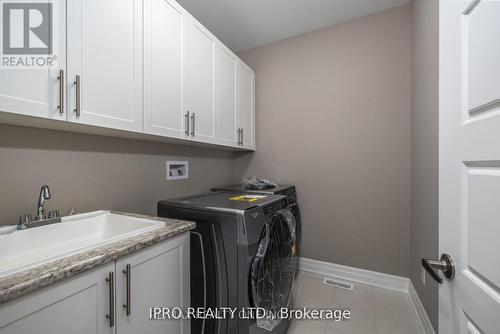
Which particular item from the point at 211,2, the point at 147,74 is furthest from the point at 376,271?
the point at 211,2

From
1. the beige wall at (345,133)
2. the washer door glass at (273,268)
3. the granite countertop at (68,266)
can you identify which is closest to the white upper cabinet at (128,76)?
the granite countertop at (68,266)

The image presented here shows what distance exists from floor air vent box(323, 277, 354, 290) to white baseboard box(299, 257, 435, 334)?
0.05 meters

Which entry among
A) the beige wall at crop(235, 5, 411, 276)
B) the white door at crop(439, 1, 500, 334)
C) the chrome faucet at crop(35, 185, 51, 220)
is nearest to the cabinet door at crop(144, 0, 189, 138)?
the chrome faucet at crop(35, 185, 51, 220)

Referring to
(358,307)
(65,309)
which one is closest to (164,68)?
(65,309)

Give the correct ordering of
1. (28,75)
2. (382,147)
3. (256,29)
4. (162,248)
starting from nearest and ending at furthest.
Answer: (28,75) < (162,248) < (382,147) < (256,29)

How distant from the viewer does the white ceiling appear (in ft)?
6.06

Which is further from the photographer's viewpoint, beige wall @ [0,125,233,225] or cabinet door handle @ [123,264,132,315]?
beige wall @ [0,125,233,225]

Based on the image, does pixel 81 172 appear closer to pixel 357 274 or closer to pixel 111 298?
pixel 111 298

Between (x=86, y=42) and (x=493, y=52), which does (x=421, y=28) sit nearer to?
(x=493, y=52)

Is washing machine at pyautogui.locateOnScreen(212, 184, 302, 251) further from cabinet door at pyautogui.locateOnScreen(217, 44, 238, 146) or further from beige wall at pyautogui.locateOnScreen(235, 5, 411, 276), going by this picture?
cabinet door at pyautogui.locateOnScreen(217, 44, 238, 146)

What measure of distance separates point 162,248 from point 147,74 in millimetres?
996

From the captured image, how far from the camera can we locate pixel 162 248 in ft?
3.06

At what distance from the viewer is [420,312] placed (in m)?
1.54

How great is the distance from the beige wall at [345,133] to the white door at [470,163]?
145cm
